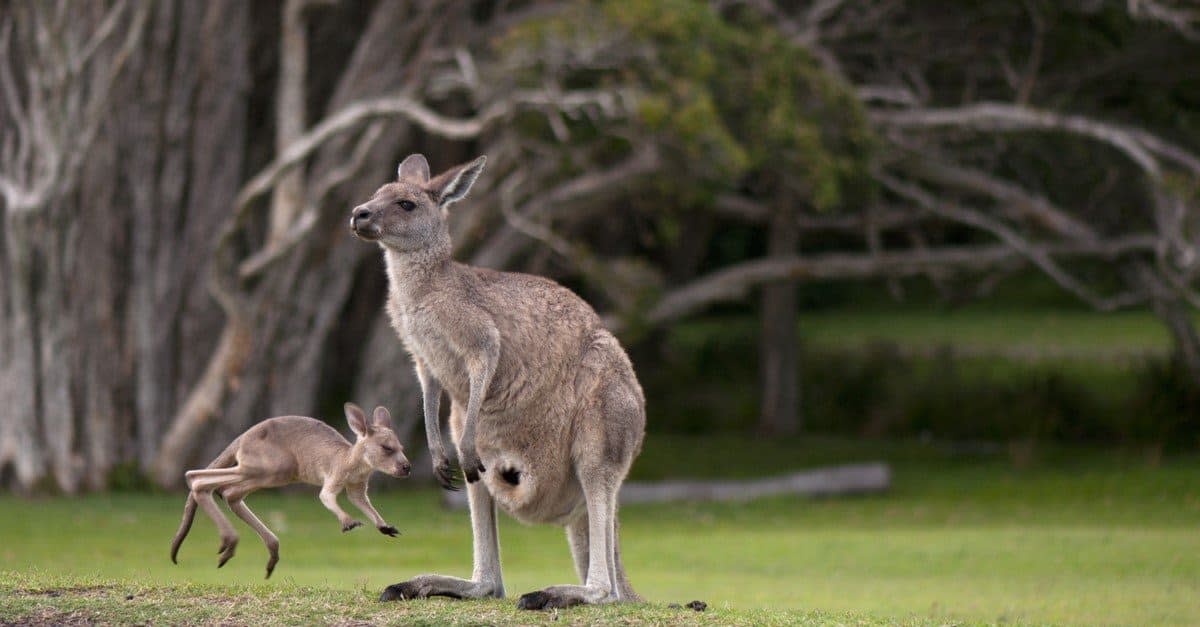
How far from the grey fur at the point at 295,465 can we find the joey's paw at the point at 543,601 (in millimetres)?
913

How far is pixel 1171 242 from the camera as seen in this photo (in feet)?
54.4

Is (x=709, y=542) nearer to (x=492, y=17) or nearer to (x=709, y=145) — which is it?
(x=709, y=145)

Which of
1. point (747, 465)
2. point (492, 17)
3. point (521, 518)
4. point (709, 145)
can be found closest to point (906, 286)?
point (747, 465)

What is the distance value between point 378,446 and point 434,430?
0.70 meters

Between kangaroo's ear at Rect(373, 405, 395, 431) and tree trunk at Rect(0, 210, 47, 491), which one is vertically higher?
kangaroo's ear at Rect(373, 405, 395, 431)

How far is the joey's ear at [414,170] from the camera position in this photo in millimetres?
6250

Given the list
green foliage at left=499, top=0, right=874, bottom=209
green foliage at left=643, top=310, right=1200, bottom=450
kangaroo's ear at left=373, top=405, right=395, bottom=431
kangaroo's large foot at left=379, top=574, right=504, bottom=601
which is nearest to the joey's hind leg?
kangaroo's large foot at left=379, top=574, right=504, bottom=601

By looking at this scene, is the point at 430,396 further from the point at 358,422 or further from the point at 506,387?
the point at 358,422

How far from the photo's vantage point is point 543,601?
242 inches

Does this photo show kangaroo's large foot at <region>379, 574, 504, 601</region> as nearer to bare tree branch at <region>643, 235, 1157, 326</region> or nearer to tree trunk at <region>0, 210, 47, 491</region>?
tree trunk at <region>0, 210, 47, 491</region>

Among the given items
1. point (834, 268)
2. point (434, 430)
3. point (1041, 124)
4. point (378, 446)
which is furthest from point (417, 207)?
point (834, 268)

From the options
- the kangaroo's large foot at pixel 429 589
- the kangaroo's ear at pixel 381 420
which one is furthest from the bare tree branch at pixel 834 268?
the kangaroo's ear at pixel 381 420

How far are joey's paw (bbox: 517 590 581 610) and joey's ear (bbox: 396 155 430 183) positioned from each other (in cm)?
162

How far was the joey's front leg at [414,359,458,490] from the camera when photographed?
19.4ft
